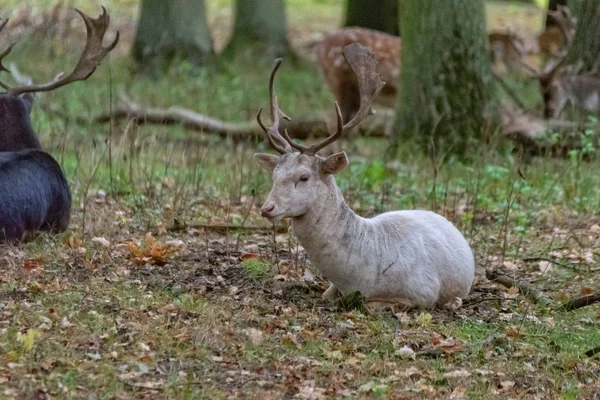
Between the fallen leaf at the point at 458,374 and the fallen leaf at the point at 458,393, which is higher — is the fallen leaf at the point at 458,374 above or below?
below

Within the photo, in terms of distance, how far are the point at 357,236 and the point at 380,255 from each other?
0.18m

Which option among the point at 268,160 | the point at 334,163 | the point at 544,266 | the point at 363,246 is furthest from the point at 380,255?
the point at 544,266

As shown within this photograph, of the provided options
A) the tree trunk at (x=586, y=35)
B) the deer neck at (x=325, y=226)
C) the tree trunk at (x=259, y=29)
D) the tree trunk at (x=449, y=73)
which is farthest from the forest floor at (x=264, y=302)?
the tree trunk at (x=259, y=29)

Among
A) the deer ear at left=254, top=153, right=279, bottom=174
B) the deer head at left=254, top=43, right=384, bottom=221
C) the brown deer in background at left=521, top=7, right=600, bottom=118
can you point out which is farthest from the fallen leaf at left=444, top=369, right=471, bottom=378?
the brown deer in background at left=521, top=7, right=600, bottom=118

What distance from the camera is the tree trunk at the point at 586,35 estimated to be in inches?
517

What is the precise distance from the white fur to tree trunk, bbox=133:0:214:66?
12243 mm

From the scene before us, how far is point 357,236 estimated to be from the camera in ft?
20.6

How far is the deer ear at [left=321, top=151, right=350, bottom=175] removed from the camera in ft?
19.6

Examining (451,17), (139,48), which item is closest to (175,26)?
(139,48)

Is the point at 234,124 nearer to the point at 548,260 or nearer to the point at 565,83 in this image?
the point at 565,83

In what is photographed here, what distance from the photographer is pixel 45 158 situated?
26.1ft

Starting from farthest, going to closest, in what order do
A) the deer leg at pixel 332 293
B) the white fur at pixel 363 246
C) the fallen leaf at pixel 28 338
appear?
the deer leg at pixel 332 293 → the white fur at pixel 363 246 → the fallen leaf at pixel 28 338

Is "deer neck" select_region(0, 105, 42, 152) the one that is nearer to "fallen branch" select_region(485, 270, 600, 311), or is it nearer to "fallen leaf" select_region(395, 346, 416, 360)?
"fallen branch" select_region(485, 270, 600, 311)

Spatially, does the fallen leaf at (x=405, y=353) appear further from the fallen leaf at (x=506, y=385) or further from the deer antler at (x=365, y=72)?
the deer antler at (x=365, y=72)
